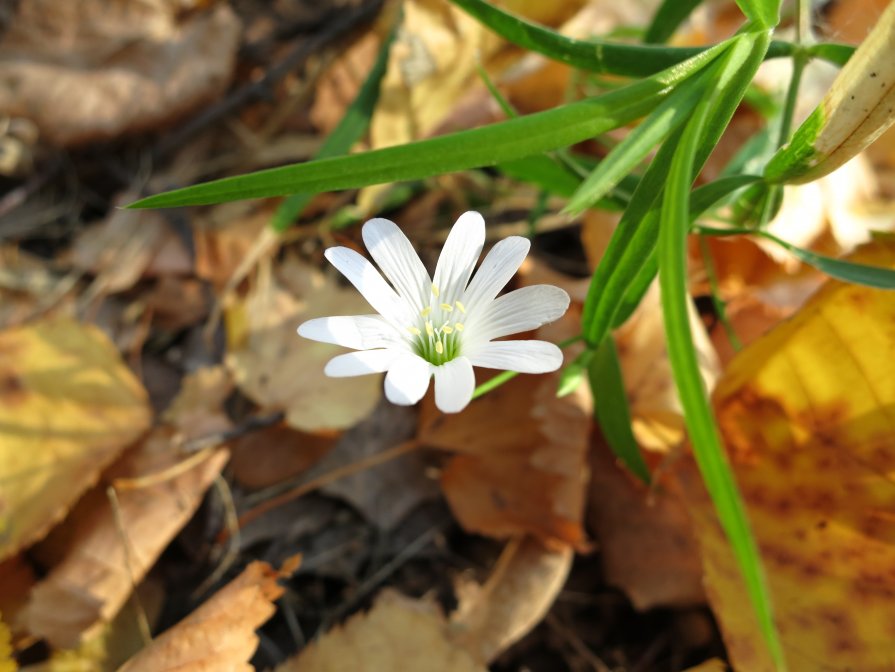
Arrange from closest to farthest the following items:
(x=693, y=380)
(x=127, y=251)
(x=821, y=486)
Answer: (x=693, y=380) → (x=821, y=486) → (x=127, y=251)

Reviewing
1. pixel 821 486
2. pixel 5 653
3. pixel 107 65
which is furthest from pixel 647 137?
pixel 107 65

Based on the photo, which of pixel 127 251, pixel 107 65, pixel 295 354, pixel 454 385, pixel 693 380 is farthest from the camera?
pixel 107 65

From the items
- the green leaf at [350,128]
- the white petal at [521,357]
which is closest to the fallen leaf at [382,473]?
the green leaf at [350,128]

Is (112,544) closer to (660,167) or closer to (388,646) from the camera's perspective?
(388,646)

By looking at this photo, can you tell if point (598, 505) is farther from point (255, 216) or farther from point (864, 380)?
point (255, 216)

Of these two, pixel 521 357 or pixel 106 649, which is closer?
pixel 521 357

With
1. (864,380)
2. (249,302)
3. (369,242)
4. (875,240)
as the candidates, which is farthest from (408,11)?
(864,380)

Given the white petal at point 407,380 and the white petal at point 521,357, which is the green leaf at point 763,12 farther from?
the white petal at point 407,380
